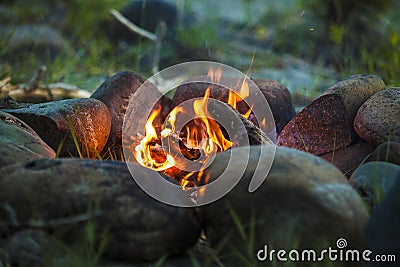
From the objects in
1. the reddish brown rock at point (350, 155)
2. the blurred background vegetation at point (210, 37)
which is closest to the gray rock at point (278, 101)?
the reddish brown rock at point (350, 155)

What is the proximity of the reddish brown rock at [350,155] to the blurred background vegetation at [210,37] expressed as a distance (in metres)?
2.77

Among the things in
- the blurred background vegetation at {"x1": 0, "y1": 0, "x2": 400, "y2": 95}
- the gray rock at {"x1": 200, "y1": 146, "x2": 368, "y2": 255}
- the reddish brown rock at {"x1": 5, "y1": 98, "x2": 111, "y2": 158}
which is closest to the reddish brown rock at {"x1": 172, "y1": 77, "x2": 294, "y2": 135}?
the reddish brown rock at {"x1": 5, "y1": 98, "x2": 111, "y2": 158}

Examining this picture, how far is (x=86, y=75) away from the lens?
18.8 feet

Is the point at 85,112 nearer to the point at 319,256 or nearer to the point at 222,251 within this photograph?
the point at 222,251

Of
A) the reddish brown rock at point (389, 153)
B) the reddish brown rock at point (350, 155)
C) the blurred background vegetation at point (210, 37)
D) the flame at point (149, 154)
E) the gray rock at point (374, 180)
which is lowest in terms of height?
the blurred background vegetation at point (210, 37)

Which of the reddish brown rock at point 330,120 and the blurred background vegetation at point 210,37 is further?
the blurred background vegetation at point 210,37

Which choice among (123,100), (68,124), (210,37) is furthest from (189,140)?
(210,37)

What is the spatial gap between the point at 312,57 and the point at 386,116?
4742mm

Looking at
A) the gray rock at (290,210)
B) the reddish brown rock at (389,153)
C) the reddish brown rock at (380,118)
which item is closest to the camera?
the gray rock at (290,210)

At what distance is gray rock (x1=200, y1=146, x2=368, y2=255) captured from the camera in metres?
1.78

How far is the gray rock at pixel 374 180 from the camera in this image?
A: 2041 millimetres

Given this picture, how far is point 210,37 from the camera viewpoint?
269 inches

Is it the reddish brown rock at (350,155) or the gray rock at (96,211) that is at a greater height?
the gray rock at (96,211)

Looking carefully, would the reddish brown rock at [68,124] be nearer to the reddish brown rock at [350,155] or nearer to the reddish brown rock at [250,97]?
the reddish brown rock at [250,97]
